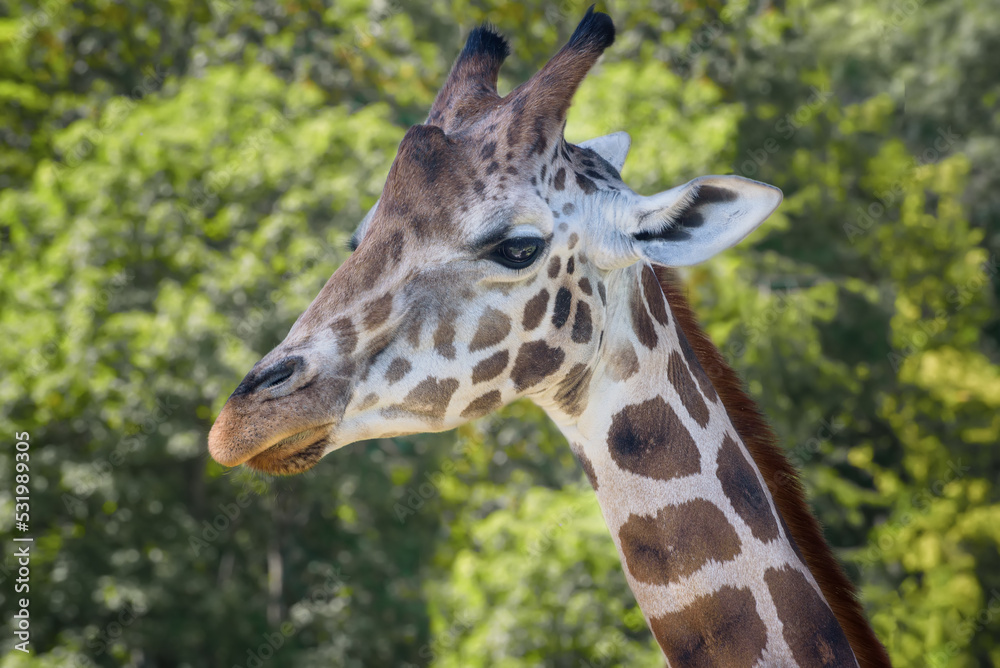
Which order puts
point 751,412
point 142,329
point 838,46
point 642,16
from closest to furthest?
point 751,412 → point 142,329 → point 642,16 → point 838,46

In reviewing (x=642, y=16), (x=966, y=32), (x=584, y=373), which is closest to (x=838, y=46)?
(x=966, y=32)

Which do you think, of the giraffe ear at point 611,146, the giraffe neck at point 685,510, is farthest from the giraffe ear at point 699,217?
the giraffe ear at point 611,146

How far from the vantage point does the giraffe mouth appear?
1.97 m

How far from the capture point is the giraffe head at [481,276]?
79.4 inches

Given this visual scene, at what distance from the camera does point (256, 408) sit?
75.2 inches

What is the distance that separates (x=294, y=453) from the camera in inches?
78.1

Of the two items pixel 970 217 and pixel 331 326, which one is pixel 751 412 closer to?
pixel 331 326

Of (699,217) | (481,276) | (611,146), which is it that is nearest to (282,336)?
(611,146)

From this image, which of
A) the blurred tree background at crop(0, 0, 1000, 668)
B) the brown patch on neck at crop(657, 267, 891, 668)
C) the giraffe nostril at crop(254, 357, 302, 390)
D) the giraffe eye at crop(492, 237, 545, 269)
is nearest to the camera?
the giraffe nostril at crop(254, 357, 302, 390)

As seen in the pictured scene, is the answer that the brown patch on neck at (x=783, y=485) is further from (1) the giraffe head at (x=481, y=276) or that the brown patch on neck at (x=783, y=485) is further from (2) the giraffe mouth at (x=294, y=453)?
(2) the giraffe mouth at (x=294, y=453)

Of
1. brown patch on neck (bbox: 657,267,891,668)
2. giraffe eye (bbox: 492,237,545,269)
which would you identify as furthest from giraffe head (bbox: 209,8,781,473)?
brown patch on neck (bbox: 657,267,891,668)

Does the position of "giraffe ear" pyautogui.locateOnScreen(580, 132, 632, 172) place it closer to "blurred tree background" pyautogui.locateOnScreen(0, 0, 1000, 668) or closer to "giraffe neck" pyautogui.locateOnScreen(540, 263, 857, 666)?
"giraffe neck" pyautogui.locateOnScreen(540, 263, 857, 666)

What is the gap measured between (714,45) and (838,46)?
15.2ft

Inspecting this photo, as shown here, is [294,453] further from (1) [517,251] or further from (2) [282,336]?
(2) [282,336]
